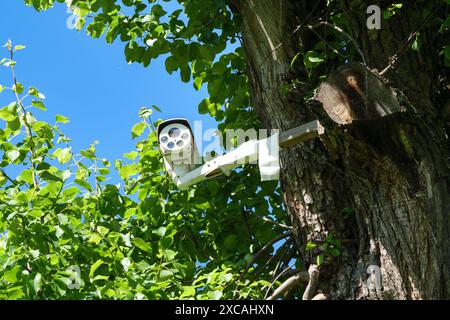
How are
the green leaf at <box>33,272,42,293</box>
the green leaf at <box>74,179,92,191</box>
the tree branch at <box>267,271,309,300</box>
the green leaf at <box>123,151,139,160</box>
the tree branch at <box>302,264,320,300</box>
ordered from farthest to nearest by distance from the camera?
1. the green leaf at <box>123,151,139,160</box>
2. the green leaf at <box>74,179,92,191</box>
3. the tree branch at <box>267,271,309,300</box>
4. the tree branch at <box>302,264,320,300</box>
5. the green leaf at <box>33,272,42,293</box>

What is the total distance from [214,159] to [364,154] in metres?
1.16

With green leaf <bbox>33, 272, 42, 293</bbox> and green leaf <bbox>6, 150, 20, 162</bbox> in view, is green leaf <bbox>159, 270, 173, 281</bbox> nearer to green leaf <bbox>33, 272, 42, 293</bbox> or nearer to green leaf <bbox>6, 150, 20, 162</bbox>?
green leaf <bbox>33, 272, 42, 293</bbox>

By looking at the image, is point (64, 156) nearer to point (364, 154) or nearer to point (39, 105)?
point (39, 105)

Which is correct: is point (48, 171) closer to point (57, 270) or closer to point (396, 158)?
point (57, 270)

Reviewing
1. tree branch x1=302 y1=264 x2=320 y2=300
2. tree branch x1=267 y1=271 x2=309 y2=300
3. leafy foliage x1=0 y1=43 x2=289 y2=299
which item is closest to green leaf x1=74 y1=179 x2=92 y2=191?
leafy foliage x1=0 y1=43 x2=289 y2=299

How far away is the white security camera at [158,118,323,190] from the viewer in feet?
15.5

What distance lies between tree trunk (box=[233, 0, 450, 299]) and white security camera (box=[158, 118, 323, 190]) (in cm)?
20

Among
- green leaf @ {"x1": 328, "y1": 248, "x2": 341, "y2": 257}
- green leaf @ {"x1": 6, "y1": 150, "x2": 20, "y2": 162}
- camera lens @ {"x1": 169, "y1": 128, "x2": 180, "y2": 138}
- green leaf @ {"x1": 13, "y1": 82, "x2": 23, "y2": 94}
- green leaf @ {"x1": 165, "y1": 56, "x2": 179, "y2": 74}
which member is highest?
green leaf @ {"x1": 165, "y1": 56, "x2": 179, "y2": 74}

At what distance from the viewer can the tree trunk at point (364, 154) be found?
4355mm

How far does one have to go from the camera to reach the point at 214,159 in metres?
5.21
